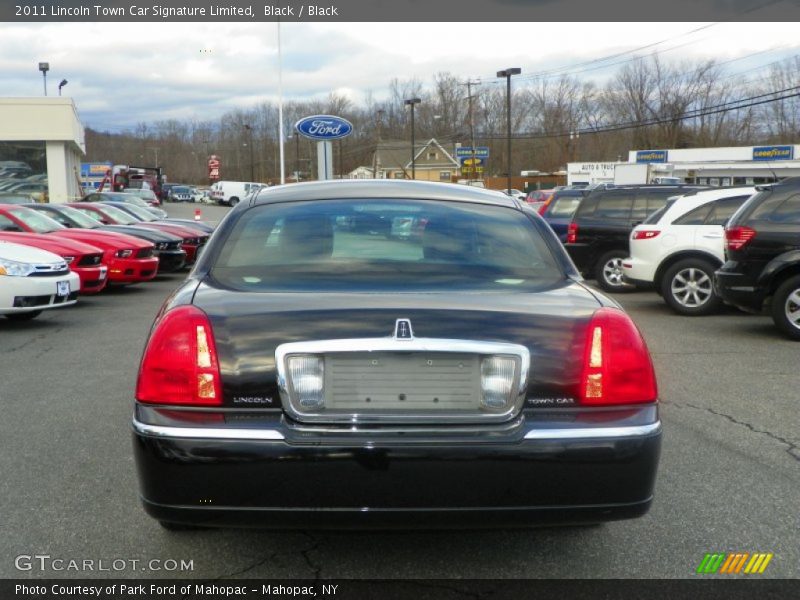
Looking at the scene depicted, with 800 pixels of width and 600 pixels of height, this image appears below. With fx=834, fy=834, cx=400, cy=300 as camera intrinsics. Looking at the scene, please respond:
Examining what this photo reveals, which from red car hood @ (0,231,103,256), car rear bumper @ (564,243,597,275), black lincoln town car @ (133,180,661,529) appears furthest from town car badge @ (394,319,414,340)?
car rear bumper @ (564,243,597,275)

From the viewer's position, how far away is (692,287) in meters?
11.4

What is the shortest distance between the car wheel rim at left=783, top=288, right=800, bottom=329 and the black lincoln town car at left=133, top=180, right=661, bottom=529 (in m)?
6.81

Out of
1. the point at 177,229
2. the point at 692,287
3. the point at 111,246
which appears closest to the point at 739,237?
the point at 692,287

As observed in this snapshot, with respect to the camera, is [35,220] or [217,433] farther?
[35,220]

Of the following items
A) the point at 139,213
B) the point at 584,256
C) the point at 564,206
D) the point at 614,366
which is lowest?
the point at 584,256

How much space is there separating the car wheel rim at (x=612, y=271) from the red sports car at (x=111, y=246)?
7657mm

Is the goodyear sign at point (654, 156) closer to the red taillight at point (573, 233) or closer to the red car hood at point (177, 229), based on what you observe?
the red car hood at point (177, 229)

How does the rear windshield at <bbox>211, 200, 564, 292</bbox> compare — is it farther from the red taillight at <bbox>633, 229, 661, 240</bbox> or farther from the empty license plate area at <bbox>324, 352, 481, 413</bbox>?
the red taillight at <bbox>633, 229, 661, 240</bbox>

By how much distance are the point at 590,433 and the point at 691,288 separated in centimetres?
919

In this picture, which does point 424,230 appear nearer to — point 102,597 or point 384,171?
point 102,597

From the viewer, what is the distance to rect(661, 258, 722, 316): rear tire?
1138 cm

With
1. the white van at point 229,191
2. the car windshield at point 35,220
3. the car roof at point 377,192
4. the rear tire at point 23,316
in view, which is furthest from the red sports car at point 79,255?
the white van at point 229,191

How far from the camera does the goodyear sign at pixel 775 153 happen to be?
54291 millimetres

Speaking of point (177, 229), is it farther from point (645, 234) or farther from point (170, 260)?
point (645, 234)
